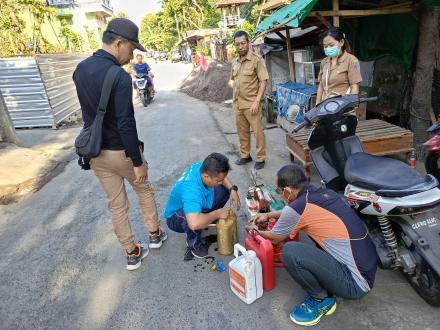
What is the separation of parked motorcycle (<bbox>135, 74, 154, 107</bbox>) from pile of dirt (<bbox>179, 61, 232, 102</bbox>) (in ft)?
6.78

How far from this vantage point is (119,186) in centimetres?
270

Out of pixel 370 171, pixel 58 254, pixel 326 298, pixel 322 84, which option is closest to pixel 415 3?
pixel 322 84

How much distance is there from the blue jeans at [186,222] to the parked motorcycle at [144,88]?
29.7 feet

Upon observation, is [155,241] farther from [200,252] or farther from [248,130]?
[248,130]

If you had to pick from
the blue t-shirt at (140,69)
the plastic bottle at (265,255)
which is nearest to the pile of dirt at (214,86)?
the blue t-shirt at (140,69)

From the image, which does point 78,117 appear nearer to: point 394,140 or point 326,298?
point 394,140

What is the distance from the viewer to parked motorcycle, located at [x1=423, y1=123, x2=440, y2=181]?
3256 mm

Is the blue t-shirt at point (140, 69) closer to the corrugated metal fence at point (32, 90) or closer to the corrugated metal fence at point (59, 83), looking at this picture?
the corrugated metal fence at point (59, 83)

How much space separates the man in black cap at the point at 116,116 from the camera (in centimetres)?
228

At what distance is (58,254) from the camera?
127 inches

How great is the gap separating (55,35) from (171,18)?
139 feet

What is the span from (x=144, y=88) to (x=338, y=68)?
28.4ft

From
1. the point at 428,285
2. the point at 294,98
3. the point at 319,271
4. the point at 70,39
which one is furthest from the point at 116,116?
the point at 70,39

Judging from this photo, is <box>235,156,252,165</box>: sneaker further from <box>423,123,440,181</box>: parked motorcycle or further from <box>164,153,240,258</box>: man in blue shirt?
<box>423,123,440,181</box>: parked motorcycle
